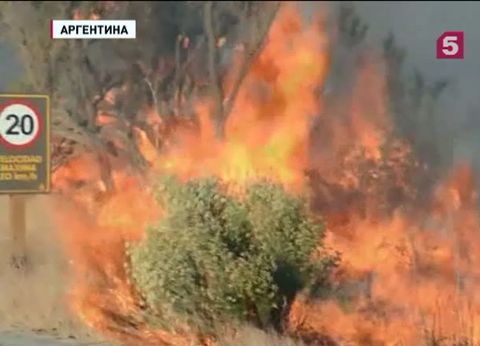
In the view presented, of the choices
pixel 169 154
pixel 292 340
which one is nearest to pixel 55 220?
pixel 169 154

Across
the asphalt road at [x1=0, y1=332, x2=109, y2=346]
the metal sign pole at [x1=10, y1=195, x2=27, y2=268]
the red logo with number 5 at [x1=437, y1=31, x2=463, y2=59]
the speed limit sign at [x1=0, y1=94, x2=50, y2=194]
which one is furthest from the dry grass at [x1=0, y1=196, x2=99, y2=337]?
the red logo with number 5 at [x1=437, y1=31, x2=463, y2=59]

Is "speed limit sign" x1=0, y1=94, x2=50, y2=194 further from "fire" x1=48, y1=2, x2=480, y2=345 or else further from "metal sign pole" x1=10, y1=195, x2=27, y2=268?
"fire" x1=48, y1=2, x2=480, y2=345

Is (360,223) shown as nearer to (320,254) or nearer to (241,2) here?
(320,254)

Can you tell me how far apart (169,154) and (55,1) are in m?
3.04

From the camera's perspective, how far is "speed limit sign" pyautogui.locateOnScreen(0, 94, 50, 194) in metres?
13.2

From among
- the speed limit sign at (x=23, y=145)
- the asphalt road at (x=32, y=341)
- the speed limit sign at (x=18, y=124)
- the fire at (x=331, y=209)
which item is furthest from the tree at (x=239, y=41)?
the asphalt road at (x=32, y=341)

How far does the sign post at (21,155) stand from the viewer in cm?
1323

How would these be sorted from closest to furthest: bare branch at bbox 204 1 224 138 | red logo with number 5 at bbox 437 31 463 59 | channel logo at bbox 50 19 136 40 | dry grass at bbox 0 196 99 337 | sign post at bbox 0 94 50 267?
dry grass at bbox 0 196 99 337 < red logo with number 5 at bbox 437 31 463 59 < sign post at bbox 0 94 50 267 < channel logo at bbox 50 19 136 40 < bare branch at bbox 204 1 224 138

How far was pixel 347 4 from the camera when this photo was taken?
11469 mm

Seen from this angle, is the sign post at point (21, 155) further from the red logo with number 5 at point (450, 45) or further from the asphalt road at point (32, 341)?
the red logo with number 5 at point (450, 45)

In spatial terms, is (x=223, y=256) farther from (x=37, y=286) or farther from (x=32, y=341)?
(x=37, y=286)

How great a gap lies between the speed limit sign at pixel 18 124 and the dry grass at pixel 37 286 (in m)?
1.45

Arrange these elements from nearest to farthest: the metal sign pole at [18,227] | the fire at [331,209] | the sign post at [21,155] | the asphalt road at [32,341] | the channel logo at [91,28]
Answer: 1. the asphalt road at [32,341]
2. the fire at [331,209]
3. the sign post at [21,155]
4. the metal sign pole at [18,227]
5. the channel logo at [91,28]

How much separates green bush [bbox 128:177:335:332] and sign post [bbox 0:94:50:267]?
8.19 ft
